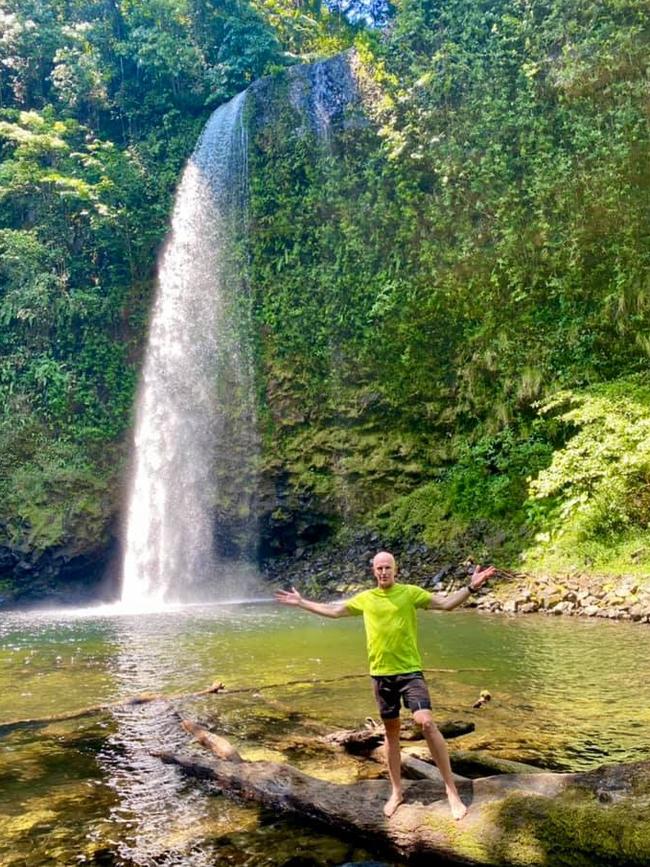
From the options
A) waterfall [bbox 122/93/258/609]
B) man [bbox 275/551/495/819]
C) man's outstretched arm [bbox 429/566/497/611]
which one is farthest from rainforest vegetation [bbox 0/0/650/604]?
man [bbox 275/551/495/819]

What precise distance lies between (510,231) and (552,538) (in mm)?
9242

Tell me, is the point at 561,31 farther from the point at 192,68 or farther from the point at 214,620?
the point at 214,620

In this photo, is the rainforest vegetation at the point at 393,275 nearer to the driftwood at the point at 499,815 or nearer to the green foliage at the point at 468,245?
the green foliage at the point at 468,245

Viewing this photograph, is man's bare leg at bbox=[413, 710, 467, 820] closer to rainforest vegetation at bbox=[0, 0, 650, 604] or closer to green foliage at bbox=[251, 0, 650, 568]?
rainforest vegetation at bbox=[0, 0, 650, 604]

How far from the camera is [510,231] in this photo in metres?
20.2

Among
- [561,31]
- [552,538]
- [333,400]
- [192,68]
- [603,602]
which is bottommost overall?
[603,602]

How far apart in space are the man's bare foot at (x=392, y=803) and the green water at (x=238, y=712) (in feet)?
0.79

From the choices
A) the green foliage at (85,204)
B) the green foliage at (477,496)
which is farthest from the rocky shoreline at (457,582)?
the green foliage at (85,204)

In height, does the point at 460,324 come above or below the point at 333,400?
above

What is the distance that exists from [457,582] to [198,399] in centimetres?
1052

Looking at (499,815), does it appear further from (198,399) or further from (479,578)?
(198,399)

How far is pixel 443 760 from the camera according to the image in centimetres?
382

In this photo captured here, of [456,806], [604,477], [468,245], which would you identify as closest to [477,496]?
[604,477]

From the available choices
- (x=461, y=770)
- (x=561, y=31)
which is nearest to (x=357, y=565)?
(x=461, y=770)
